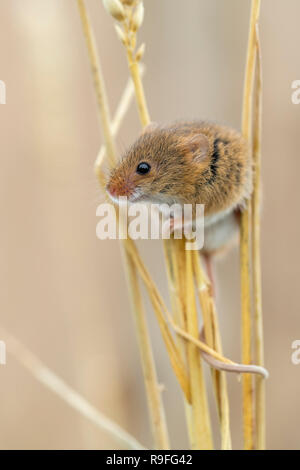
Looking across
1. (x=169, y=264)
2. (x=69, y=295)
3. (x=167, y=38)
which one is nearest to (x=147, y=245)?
(x=69, y=295)

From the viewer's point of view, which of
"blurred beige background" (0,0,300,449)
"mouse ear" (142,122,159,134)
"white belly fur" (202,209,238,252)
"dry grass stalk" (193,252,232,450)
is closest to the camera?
"dry grass stalk" (193,252,232,450)

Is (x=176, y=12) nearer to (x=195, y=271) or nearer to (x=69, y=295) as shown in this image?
(x=69, y=295)

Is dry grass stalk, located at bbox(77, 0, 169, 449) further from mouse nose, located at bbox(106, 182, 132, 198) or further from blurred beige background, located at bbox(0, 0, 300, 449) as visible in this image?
blurred beige background, located at bbox(0, 0, 300, 449)

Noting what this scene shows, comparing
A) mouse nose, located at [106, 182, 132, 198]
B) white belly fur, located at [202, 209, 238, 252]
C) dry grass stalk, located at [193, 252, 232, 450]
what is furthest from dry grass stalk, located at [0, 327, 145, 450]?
white belly fur, located at [202, 209, 238, 252]

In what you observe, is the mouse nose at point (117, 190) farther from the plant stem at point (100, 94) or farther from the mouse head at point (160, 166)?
the plant stem at point (100, 94)

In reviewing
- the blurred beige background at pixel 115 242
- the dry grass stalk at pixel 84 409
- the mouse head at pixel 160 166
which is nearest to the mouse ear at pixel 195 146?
the mouse head at pixel 160 166

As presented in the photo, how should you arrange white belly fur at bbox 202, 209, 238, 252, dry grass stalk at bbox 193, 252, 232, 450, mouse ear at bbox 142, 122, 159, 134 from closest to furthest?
1. dry grass stalk at bbox 193, 252, 232, 450
2. mouse ear at bbox 142, 122, 159, 134
3. white belly fur at bbox 202, 209, 238, 252

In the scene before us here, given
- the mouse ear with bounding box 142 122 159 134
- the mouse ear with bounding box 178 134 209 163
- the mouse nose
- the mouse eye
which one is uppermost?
the mouse ear with bounding box 142 122 159 134

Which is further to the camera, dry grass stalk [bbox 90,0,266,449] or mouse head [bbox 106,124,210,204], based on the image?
mouse head [bbox 106,124,210,204]
